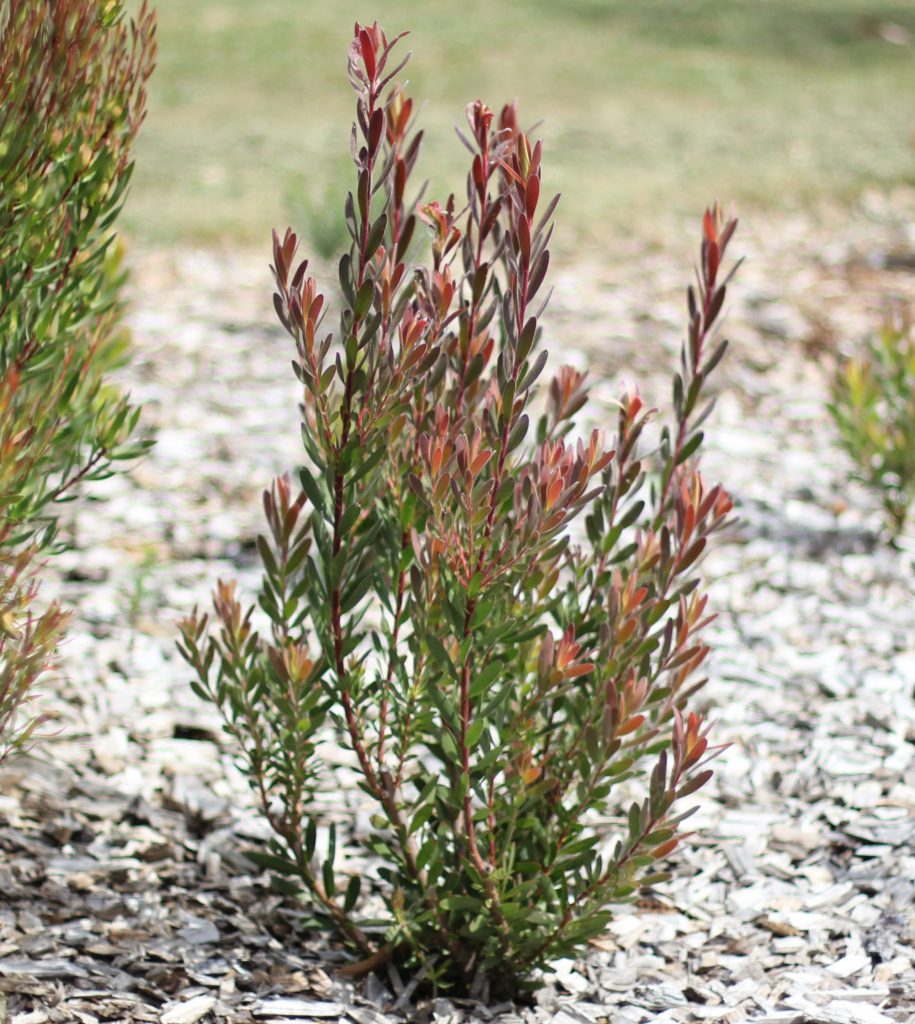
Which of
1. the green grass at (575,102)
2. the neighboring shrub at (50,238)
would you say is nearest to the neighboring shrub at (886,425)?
the neighboring shrub at (50,238)

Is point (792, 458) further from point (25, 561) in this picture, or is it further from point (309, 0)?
point (309, 0)

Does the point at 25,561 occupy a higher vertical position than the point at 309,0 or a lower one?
lower

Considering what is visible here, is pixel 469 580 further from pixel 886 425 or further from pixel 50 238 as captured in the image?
pixel 886 425

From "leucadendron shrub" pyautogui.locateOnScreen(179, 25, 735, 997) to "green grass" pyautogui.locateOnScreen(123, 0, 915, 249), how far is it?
14.9 feet

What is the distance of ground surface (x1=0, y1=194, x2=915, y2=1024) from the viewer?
90.0 inches

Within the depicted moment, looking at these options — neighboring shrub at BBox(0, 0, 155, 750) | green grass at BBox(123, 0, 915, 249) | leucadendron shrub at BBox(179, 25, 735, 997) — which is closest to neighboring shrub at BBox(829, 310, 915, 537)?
leucadendron shrub at BBox(179, 25, 735, 997)

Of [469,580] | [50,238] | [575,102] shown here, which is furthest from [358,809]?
[575,102]

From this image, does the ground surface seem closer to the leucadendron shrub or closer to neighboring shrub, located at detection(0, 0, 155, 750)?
the leucadendron shrub

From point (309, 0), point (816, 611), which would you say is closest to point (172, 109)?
point (309, 0)

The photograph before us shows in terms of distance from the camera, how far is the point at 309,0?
15.6m

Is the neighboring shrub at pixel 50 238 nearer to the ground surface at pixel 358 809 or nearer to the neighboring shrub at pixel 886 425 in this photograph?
the ground surface at pixel 358 809

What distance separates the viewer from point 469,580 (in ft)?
6.22

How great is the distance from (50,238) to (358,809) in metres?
1.56

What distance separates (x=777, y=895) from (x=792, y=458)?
275 centimetres
